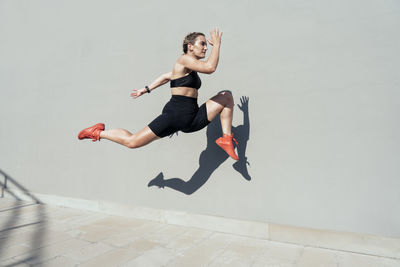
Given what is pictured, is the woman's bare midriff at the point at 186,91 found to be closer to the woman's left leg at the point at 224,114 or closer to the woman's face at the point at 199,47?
the woman's left leg at the point at 224,114

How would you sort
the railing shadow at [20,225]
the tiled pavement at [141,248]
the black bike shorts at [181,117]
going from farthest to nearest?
the railing shadow at [20,225]
the black bike shorts at [181,117]
the tiled pavement at [141,248]

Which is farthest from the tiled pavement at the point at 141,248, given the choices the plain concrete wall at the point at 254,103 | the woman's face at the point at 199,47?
the woman's face at the point at 199,47

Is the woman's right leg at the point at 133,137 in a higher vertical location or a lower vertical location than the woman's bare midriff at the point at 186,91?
lower

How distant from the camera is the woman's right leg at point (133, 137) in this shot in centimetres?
274

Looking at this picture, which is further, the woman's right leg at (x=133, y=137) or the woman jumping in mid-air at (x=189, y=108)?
the woman's right leg at (x=133, y=137)

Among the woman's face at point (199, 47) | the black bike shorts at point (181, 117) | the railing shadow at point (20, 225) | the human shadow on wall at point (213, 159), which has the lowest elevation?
the railing shadow at point (20, 225)

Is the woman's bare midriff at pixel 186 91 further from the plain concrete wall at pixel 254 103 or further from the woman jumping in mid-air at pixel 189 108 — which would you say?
the plain concrete wall at pixel 254 103

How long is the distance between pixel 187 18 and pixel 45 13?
9.97 feet

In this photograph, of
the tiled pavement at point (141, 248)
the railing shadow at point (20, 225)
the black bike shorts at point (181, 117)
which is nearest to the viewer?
the tiled pavement at point (141, 248)

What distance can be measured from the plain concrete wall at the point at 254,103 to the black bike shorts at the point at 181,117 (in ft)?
2.67

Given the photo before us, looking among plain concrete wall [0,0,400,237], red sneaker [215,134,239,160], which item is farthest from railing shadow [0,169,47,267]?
red sneaker [215,134,239,160]

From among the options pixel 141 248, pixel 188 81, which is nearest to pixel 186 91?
pixel 188 81

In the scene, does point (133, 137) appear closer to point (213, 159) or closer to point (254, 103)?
point (213, 159)

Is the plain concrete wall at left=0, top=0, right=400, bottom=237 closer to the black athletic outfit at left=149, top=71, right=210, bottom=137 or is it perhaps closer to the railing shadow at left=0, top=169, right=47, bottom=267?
the railing shadow at left=0, top=169, right=47, bottom=267
